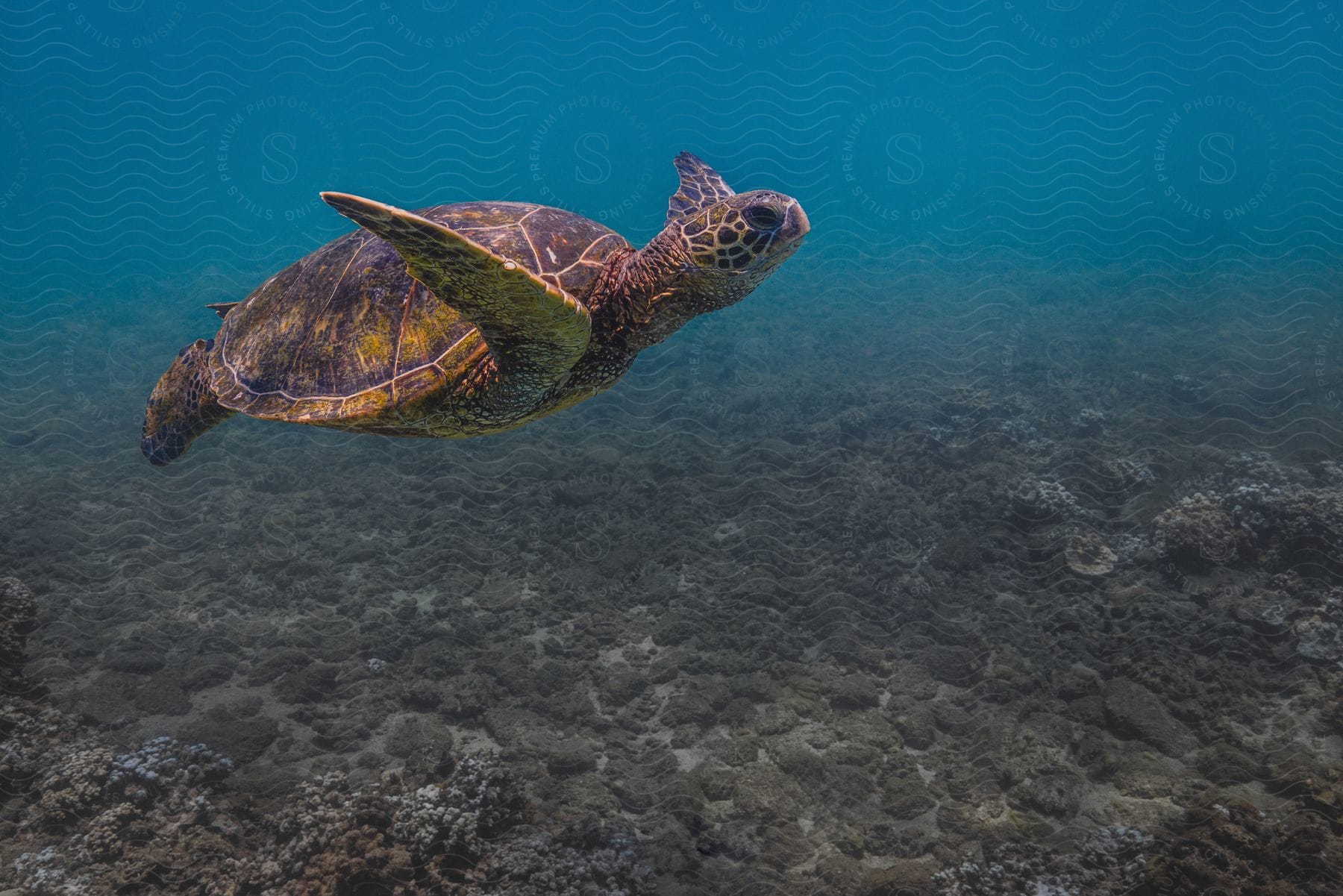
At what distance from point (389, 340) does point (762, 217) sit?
2156mm

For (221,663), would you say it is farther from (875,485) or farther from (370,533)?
(875,485)

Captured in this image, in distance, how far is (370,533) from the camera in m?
7.01

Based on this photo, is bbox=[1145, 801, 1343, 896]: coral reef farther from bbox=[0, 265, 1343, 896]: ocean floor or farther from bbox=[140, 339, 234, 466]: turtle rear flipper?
bbox=[140, 339, 234, 466]: turtle rear flipper

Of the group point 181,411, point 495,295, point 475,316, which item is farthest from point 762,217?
point 181,411

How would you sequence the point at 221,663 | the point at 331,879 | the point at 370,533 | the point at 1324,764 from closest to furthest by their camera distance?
the point at 331,879
the point at 1324,764
the point at 221,663
the point at 370,533

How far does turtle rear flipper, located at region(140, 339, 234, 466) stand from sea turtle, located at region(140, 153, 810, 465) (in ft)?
0.05

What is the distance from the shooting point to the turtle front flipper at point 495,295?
7.11 feet

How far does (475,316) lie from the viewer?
2.75 metres

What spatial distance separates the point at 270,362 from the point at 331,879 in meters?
2.93

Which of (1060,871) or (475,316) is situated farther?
(1060,871)

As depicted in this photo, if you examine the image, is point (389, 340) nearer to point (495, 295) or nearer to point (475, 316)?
point (475, 316)

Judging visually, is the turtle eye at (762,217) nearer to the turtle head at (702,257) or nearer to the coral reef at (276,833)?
the turtle head at (702,257)

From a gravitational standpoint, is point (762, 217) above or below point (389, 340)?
above

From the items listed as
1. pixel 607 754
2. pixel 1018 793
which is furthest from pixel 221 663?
pixel 1018 793
